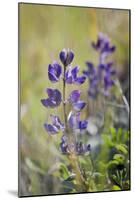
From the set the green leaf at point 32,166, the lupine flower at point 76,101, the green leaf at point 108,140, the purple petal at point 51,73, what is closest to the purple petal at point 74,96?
the lupine flower at point 76,101

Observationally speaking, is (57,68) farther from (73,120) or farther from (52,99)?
(73,120)

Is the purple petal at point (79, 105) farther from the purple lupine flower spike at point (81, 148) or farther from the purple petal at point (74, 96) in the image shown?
the purple lupine flower spike at point (81, 148)

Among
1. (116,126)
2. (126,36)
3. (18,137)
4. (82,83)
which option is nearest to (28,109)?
(18,137)

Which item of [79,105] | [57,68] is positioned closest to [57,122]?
[79,105]

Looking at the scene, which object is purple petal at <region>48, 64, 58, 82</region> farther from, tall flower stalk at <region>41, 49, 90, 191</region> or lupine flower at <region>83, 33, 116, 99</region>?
lupine flower at <region>83, 33, 116, 99</region>

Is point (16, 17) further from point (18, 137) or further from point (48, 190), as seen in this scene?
point (48, 190)

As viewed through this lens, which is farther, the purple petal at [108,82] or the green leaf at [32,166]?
the purple petal at [108,82]
